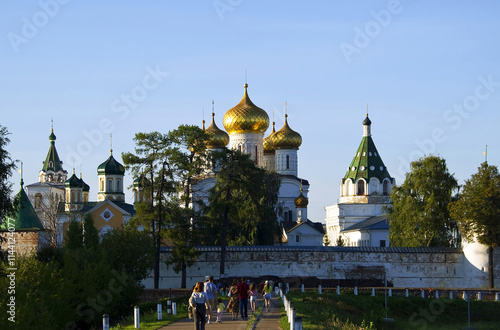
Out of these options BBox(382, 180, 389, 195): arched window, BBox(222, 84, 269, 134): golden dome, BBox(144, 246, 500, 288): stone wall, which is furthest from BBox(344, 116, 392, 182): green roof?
BBox(144, 246, 500, 288): stone wall

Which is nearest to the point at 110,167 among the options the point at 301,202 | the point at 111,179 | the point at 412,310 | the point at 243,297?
the point at 111,179

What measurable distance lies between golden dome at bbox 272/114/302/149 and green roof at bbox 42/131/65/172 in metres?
23.8

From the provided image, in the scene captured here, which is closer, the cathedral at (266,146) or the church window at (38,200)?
the cathedral at (266,146)

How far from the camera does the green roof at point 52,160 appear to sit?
263 ft

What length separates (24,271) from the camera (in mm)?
21906

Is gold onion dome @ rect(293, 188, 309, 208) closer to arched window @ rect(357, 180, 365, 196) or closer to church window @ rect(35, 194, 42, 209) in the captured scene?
arched window @ rect(357, 180, 365, 196)

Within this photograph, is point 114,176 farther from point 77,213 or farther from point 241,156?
point 241,156

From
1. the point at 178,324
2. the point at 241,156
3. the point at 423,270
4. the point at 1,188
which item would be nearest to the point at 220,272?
the point at 241,156

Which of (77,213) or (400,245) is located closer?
(400,245)

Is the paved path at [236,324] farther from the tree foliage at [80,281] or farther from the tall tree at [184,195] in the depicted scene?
the tall tree at [184,195]

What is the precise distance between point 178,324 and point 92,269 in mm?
8154

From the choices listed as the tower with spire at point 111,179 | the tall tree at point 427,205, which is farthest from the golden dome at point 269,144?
the tall tree at point 427,205

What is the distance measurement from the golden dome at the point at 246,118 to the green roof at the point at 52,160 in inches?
896

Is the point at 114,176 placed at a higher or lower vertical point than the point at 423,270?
higher
